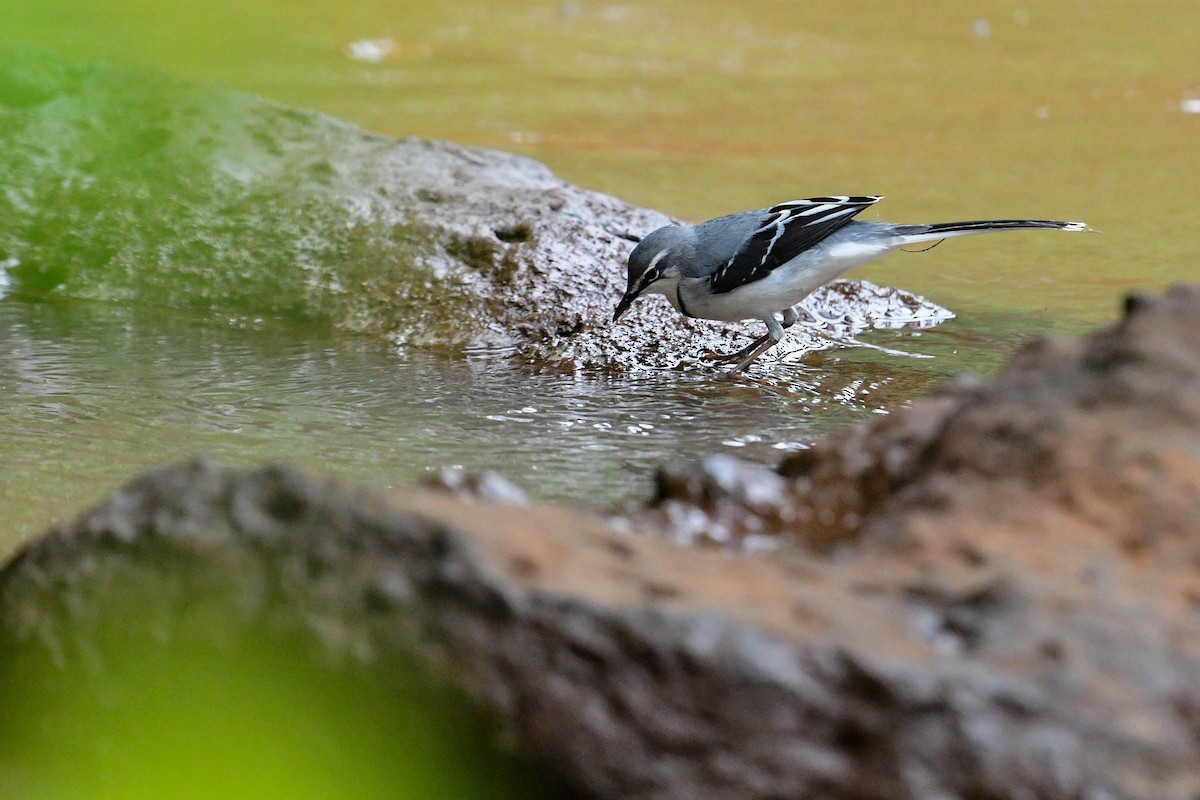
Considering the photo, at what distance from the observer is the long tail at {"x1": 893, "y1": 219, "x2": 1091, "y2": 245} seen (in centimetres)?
641

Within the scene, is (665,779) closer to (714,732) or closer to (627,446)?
(714,732)

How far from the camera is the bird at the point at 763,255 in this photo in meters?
6.46

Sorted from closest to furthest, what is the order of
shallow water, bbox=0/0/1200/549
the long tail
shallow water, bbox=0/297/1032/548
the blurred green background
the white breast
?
shallow water, bbox=0/297/1032/548, shallow water, bbox=0/0/1200/549, the long tail, the white breast, the blurred green background

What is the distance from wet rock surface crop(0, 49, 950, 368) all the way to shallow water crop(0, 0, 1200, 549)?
28cm

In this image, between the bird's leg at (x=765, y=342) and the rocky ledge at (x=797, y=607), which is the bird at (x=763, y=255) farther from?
the rocky ledge at (x=797, y=607)

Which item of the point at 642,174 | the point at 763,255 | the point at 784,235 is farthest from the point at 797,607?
the point at 642,174

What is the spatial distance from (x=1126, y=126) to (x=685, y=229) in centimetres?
614

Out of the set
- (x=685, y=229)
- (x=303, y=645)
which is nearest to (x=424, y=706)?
(x=303, y=645)

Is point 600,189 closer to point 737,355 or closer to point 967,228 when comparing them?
point 737,355

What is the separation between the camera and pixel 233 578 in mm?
2531

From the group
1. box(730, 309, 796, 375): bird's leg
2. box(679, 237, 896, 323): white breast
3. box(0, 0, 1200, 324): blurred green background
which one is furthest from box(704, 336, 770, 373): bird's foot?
box(0, 0, 1200, 324): blurred green background

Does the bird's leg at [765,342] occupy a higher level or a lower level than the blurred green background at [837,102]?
lower

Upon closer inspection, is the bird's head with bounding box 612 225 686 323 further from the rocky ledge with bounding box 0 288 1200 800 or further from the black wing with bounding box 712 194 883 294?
the rocky ledge with bounding box 0 288 1200 800

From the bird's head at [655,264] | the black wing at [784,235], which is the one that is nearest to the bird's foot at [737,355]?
the black wing at [784,235]
